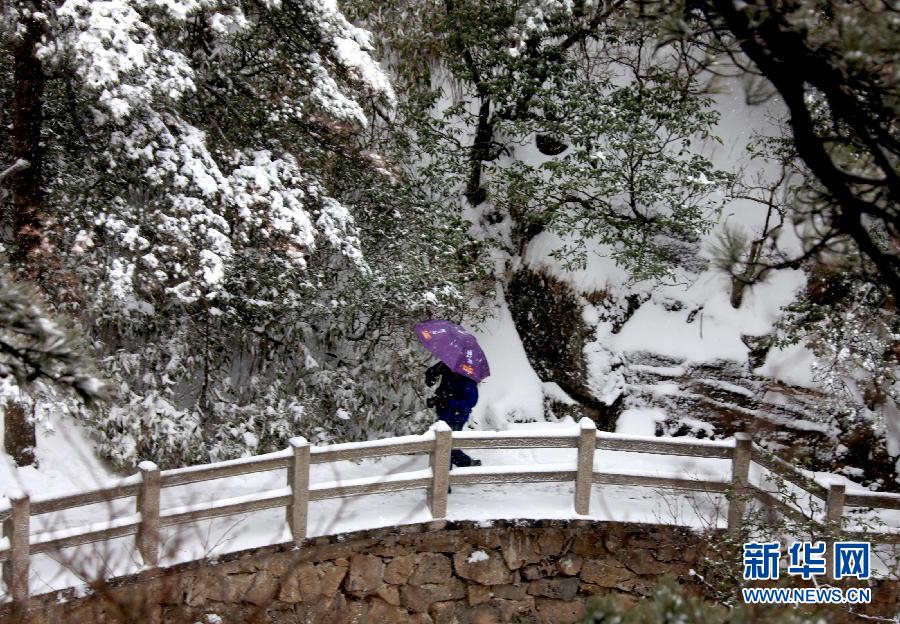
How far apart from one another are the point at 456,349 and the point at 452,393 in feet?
1.84

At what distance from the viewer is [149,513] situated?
6.42 m

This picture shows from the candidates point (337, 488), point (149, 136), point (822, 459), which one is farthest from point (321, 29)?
point (822, 459)

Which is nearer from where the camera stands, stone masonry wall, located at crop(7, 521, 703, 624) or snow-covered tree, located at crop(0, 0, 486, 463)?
stone masonry wall, located at crop(7, 521, 703, 624)

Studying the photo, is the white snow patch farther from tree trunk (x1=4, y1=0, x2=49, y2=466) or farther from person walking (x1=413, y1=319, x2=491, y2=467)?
tree trunk (x1=4, y1=0, x2=49, y2=466)

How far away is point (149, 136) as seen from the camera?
7.78m

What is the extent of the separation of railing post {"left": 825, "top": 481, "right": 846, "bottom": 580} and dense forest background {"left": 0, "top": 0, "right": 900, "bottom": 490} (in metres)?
2.27

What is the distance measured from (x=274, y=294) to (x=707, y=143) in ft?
23.4

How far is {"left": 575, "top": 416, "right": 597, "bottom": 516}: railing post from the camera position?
743 centimetres

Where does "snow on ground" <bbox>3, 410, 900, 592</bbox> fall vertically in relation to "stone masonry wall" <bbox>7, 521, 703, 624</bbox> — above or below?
above

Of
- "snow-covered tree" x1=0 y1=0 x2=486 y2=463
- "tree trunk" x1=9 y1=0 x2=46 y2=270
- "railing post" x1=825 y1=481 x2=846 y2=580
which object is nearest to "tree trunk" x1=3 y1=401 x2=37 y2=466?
"snow-covered tree" x1=0 y1=0 x2=486 y2=463

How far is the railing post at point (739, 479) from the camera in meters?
7.40

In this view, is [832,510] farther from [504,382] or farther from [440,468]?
[504,382]

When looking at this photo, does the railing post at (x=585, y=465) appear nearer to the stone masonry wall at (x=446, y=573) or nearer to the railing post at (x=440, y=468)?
the stone masonry wall at (x=446, y=573)

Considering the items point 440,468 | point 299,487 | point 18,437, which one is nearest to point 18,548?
point 299,487
